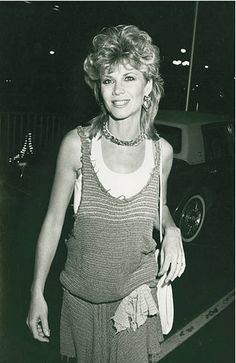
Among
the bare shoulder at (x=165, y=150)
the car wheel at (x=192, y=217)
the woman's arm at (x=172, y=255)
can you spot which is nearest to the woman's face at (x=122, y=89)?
the bare shoulder at (x=165, y=150)

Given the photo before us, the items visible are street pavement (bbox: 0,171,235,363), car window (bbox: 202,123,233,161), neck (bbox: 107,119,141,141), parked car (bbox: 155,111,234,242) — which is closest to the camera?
neck (bbox: 107,119,141,141)

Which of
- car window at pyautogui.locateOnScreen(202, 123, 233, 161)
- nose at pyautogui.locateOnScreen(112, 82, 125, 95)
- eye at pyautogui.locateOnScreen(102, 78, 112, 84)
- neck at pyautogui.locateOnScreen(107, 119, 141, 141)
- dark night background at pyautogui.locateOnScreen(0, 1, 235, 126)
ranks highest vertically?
dark night background at pyautogui.locateOnScreen(0, 1, 235, 126)

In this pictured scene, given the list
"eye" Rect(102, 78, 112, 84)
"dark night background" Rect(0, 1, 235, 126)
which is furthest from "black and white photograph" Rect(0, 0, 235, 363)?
"dark night background" Rect(0, 1, 235, 126)

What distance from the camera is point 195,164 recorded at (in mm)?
5727

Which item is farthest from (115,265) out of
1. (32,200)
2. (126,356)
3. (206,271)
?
(32,200)

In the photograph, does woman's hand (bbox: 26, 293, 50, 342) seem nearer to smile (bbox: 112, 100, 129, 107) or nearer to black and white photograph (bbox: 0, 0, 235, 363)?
black and white photograph (bbox: 0, 0, 235, 363)

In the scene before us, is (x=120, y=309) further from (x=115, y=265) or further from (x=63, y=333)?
(x=63, y=333)

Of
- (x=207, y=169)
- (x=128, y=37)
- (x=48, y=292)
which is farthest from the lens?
(x=207, y=169)

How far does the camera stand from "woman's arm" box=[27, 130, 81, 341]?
181 centimetres

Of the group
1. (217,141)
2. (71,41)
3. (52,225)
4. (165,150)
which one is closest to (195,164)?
(217,141)

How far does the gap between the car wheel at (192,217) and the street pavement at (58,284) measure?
120mm

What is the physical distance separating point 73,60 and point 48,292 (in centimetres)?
1171

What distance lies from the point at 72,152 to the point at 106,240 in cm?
40

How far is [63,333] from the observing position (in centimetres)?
200
